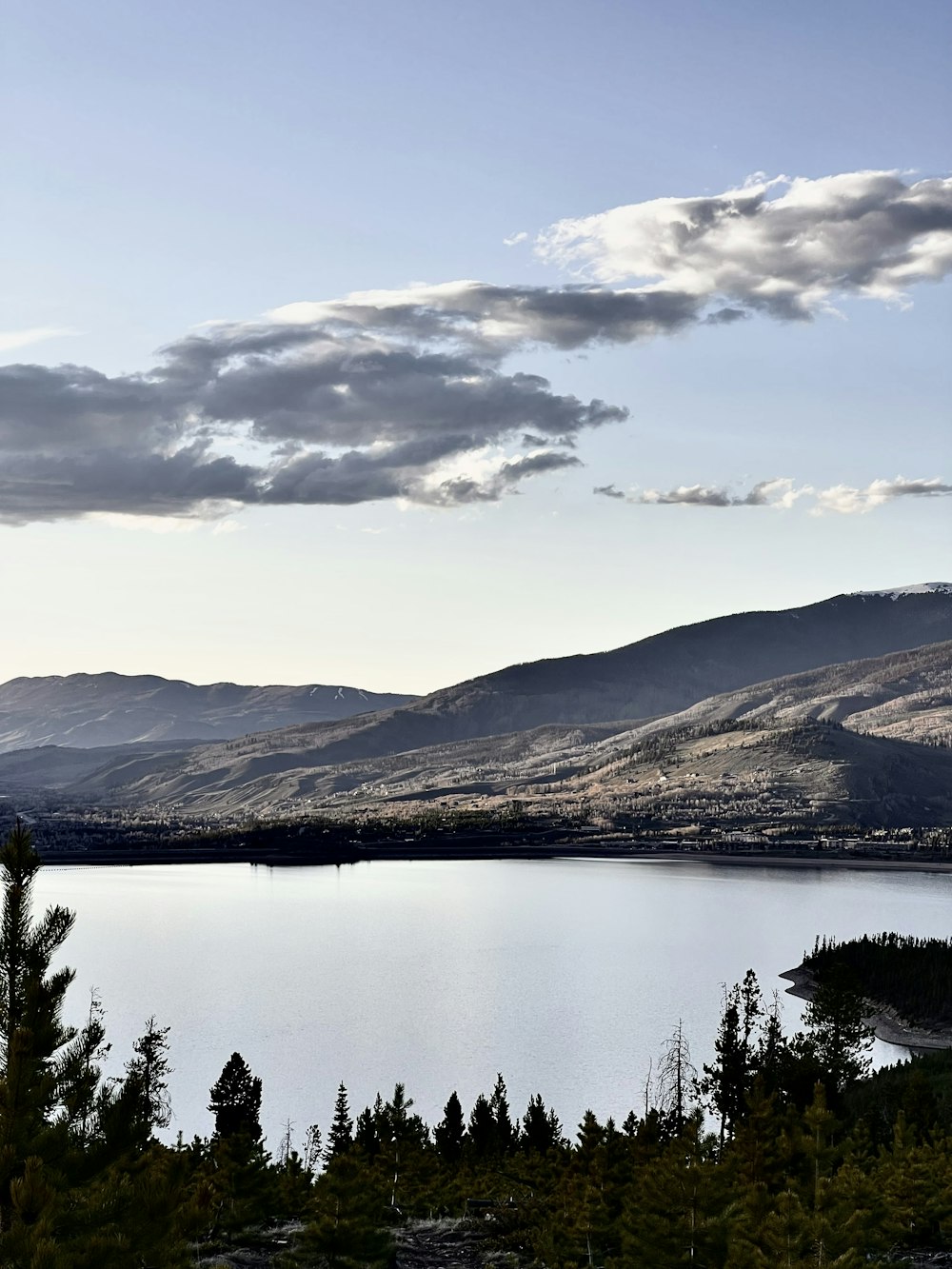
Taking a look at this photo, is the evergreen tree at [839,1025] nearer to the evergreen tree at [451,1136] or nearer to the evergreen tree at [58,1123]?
the evergreen tree at [451,1136]

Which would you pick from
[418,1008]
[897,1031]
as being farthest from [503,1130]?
[897,1031]

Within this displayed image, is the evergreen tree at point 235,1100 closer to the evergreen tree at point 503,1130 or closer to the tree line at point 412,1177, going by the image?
the tree line at point 412,1177

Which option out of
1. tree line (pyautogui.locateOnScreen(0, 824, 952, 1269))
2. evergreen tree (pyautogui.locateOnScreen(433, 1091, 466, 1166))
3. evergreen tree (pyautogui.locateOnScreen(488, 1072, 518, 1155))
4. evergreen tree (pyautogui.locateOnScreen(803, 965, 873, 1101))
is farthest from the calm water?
tree line (pyautogui.locateOnScreen(0, 824, 952, 1269))

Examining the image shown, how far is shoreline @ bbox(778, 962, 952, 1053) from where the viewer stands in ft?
427

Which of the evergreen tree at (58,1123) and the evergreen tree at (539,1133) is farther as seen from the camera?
the evergreen tree at (539,1133)

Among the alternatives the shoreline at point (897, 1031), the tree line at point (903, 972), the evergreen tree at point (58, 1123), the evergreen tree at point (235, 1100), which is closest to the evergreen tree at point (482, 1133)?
the evergreen tree at point (235, 1100)

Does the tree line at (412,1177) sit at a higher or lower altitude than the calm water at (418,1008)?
higher

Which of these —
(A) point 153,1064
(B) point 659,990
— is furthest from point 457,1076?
(B) point 659,990

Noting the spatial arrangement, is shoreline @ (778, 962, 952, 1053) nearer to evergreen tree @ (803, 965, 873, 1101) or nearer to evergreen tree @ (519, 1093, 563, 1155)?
evergreen tree @ (803, 965, 873, 1101)

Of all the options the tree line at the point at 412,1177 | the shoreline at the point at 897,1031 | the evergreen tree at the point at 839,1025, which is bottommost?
the shoreline at the point at 897,1031

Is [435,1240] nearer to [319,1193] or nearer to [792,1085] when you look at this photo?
[319,1193]

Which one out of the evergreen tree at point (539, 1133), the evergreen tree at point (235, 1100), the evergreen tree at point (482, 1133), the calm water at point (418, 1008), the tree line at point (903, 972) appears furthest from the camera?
the tree line at point (903, 972)

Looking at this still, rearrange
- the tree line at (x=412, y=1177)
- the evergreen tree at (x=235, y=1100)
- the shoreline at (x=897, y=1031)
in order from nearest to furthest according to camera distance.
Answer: the tree line at (x=412, y=1177) → the evergreen tree at (x=235, y=1100) → the shoreline at (x=897, y=1031)

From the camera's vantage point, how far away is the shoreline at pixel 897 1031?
130288 mm
